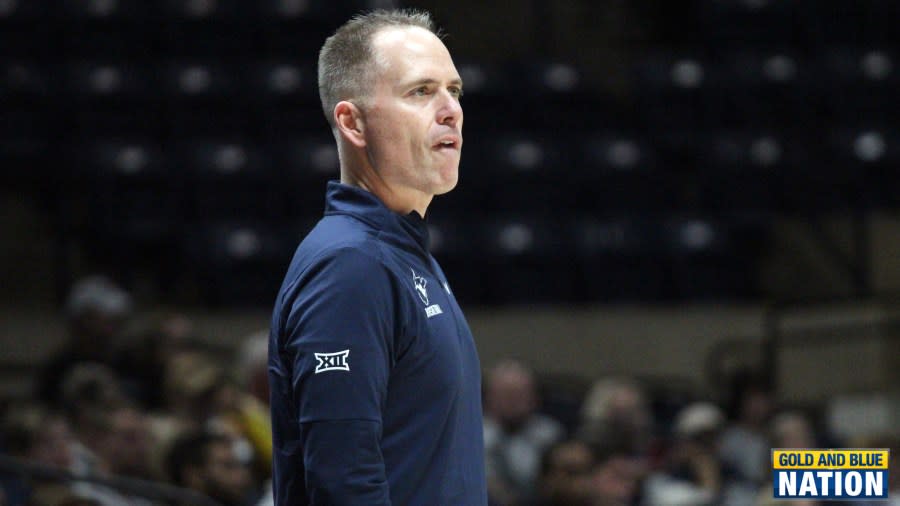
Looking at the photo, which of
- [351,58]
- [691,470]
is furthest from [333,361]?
[691,470]

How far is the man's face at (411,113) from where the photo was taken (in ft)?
6.66

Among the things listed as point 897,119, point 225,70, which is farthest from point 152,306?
A: point 897,119

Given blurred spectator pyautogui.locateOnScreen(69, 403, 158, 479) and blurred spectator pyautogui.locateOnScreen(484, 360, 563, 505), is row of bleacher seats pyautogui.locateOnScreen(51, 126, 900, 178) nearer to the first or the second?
blurred spectator pyautogui.locateOnScreen(484, 360, 563, 505)

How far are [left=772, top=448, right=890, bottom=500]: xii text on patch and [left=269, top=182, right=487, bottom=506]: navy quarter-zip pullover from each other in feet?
2.17

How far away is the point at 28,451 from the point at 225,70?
4.60 meters

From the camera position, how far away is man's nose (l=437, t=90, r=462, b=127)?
2.04 m

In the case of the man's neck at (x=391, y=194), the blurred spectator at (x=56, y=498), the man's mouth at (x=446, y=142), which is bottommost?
the blurred spectator at (x=56, y=498)

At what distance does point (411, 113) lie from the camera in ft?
6.66

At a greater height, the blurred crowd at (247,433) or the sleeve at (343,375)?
the blurred crowd at (247,433)

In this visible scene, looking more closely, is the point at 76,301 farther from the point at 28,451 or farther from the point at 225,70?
the point at 225,70

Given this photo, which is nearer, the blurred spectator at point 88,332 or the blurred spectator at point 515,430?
the blurred spectator at point 515,430

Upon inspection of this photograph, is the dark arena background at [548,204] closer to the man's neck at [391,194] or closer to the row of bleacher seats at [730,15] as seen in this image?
the row of bleacher seats at [730,15]

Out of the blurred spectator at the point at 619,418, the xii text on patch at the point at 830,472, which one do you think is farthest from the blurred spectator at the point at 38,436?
the xii text on patch at the point at 830,472

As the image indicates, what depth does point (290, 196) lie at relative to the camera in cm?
919
